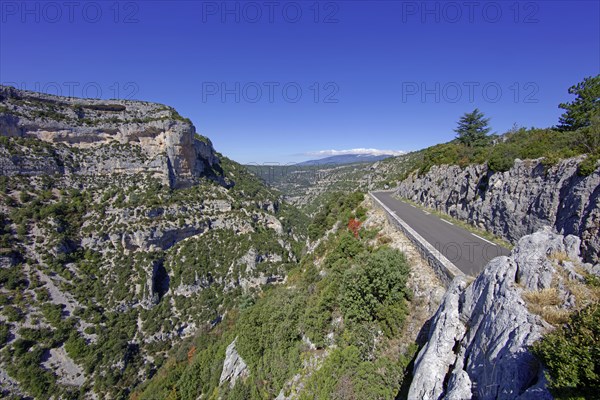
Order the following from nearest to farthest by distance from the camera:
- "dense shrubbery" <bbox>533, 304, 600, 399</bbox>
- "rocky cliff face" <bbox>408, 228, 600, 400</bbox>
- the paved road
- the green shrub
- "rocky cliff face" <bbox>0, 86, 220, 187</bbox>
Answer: "dense shrubbery" <bbox>533, 304, 600, 399</bbox>
"rocky cliff face" <bbox>408, 228, 600, 400</bbox>
the green shrub
the paved road
"rocky cliff face" <bbox>0, 86, 220, 187</bbox>

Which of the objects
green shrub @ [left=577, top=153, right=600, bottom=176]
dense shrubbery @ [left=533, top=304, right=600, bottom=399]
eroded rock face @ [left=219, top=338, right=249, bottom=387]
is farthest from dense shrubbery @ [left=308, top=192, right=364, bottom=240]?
dense shrubbery @ [left=533, top=304, right=600, bottom=399]

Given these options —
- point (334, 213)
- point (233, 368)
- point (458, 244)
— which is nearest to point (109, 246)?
point (233, 368)

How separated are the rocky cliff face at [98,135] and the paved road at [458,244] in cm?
6156

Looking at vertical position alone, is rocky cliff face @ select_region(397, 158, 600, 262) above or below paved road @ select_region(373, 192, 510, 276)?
above

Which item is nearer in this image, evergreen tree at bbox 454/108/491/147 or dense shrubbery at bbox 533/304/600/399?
dense shrubbery at bbox 533/304/600/399

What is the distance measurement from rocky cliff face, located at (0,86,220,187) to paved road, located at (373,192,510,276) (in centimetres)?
6156

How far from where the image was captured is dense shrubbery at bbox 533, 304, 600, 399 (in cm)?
309

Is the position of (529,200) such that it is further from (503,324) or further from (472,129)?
(472,129)

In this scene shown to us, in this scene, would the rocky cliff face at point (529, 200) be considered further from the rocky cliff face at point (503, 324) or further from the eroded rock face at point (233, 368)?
the eroded rock face at point (233, 368)

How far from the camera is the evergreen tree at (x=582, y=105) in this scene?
58.5ft

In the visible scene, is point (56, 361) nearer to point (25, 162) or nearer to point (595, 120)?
point (25, 162)

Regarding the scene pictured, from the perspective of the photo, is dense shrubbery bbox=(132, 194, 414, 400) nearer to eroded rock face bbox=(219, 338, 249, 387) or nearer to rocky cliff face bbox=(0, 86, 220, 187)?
eroded rock face bbox=(219, 338, 249, 387)

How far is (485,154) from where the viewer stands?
1691 cm

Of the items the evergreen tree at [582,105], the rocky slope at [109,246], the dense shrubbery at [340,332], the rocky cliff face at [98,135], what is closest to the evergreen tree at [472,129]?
the evergreen tree at [582,105]
